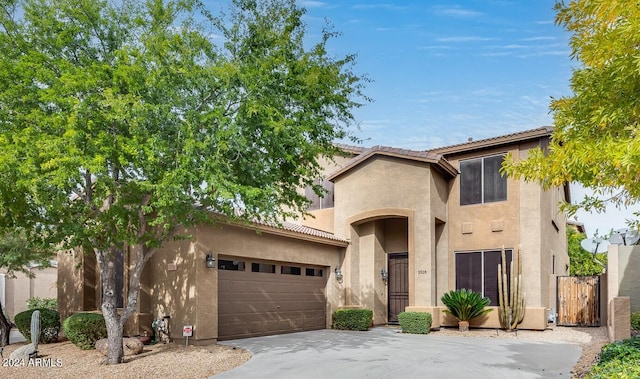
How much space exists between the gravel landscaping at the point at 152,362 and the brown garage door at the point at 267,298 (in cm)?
185

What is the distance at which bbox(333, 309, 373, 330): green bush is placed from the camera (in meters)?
17.8

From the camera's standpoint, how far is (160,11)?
37.3 ft

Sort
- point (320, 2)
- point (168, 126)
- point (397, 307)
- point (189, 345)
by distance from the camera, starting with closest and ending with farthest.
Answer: point (168, 126) → point (320, 2) → point (189, 345) → point (397, 307)

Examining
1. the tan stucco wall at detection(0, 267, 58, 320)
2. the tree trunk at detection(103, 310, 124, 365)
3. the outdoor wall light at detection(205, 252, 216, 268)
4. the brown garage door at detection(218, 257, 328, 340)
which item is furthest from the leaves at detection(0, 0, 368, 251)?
the tan stucco wall at detection(0, 267, 58, 320)

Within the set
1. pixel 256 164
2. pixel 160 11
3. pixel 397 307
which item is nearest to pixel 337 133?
pixel 256 164

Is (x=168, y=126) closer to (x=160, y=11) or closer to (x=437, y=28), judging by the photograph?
(x=160, y=11)

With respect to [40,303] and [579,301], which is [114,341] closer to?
[579,301]

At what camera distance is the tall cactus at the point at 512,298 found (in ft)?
55.4

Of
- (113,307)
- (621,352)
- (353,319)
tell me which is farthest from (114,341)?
(621,352)

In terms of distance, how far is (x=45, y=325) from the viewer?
49.1ft

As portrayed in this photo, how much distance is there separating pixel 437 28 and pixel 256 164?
5.58m

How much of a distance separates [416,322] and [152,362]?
29.0ft

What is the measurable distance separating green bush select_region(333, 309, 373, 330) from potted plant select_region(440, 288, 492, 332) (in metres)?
2.71

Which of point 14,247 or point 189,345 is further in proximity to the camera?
point 14,247
